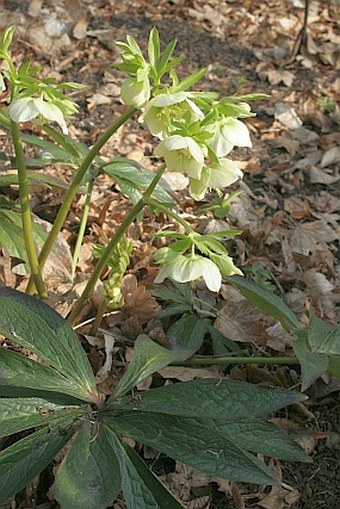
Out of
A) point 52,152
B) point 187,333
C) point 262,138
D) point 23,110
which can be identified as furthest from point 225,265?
point 262,138

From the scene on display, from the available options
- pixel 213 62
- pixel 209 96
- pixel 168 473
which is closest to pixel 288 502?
pixel 168 473

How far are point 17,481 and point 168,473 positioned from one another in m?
0.44

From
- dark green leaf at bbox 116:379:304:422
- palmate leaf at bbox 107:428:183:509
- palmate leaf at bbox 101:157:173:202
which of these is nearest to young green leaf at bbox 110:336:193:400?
dark green leaf at bbox 116:379:304:422

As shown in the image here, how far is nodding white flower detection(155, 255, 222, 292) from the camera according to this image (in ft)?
4.12

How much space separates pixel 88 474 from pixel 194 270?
0.37m

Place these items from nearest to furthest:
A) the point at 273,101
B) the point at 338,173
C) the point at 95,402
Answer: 1. the point at 95,402
2. the point at 338,173
3. the point at 273,101

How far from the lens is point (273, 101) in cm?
269

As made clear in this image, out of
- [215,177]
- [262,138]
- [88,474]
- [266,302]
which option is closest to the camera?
[88,474]

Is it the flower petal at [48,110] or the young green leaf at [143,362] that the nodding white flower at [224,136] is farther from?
the young green leaf at [143,362]

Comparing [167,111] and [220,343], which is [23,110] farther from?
[220,343]

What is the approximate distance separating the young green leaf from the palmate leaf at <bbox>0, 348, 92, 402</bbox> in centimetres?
7

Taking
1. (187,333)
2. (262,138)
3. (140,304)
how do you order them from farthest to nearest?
(262,138), (140,304), (187,333)

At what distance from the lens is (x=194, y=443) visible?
46.5 inches

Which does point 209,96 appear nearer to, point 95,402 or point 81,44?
point 95,402
